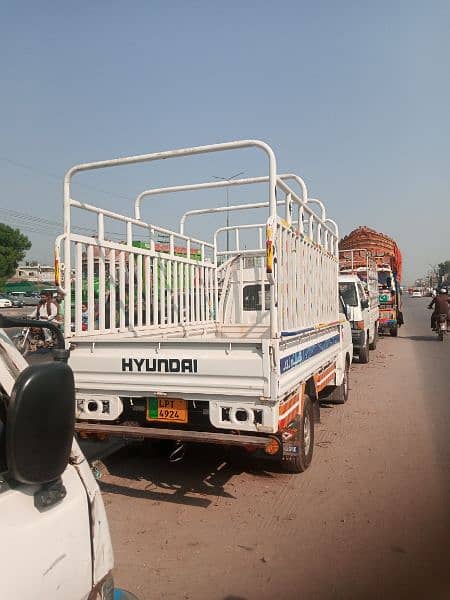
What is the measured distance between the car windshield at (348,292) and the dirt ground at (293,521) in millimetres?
6000

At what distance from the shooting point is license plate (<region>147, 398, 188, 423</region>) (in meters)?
4.38

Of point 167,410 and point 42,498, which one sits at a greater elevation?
point 42,498

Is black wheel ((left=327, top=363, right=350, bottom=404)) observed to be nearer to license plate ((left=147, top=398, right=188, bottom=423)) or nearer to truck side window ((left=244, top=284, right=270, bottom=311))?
truck side window ((left=244, top=284, right=270, bottom=311))

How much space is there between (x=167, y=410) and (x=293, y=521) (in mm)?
1371

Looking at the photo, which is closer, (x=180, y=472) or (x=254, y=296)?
(x=180, y=472)

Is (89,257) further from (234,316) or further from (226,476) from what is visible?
(234,316)

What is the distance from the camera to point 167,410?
175 inches

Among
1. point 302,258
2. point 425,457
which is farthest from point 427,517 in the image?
point 302,258

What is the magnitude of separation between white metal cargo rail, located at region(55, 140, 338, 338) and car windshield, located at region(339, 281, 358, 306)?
15.9 ft

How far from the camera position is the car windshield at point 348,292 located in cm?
1244

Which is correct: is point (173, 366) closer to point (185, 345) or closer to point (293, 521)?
point (185, 345)

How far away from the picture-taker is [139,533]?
3836mm

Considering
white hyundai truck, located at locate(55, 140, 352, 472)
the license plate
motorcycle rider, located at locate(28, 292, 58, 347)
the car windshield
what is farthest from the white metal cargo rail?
motorcycle rider, located at locate(28, 292, 58, 347)

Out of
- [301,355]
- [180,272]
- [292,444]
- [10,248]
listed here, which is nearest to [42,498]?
[292,444]
